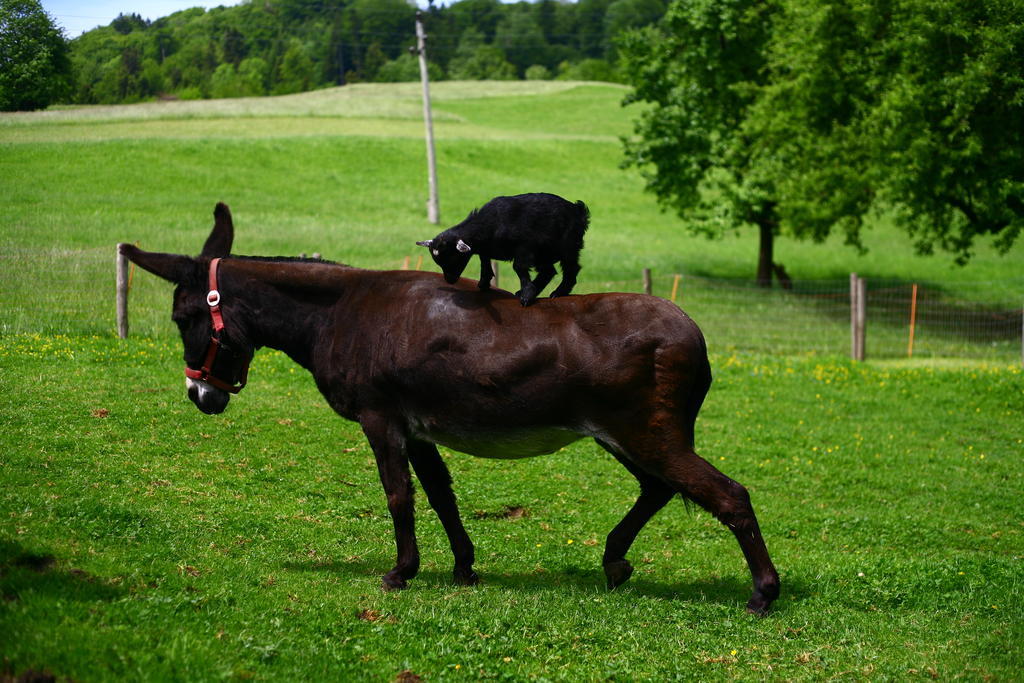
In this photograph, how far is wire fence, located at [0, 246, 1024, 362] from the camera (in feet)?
53.2

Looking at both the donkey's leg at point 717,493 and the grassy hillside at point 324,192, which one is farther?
the grassy hillside at point 324,192

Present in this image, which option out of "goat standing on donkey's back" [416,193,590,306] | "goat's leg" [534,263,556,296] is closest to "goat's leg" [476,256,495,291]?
"goat standing on donkey's back" [416,193,590,306]

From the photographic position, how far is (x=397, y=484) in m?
7.41

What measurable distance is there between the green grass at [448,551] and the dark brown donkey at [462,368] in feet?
2.81

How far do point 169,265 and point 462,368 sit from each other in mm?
2584

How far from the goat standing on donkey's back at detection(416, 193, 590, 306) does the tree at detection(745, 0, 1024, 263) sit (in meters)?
14.7

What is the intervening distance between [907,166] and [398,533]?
19.7 metres

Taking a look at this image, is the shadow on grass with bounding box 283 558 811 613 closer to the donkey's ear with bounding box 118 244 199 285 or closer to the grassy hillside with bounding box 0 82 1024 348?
the donkey's ear with bounding box 118 244 199 285

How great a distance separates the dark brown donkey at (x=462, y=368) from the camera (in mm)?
6988

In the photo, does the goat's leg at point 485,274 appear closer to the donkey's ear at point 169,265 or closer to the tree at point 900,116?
the donkey's ear at point 169,265

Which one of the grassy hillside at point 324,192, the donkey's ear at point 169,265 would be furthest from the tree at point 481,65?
the donkey's ear at point 169,265

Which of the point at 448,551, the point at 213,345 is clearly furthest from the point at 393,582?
the point at 213,345

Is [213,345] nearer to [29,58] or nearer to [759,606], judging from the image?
[759,606]

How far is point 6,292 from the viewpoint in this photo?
15.5 metres
